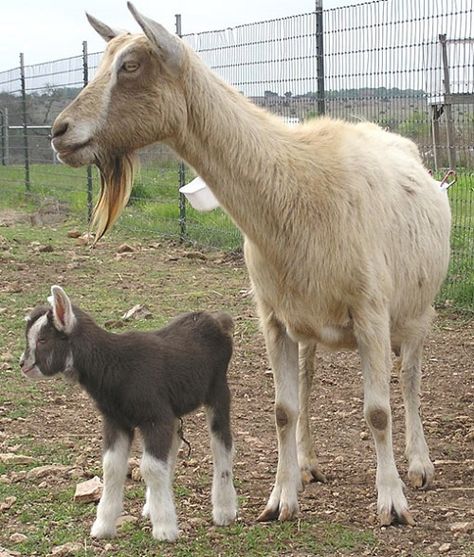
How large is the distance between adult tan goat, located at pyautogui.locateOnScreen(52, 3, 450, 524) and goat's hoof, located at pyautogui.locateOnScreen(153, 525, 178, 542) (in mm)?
617

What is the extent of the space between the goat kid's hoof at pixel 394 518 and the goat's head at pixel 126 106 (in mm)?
2079

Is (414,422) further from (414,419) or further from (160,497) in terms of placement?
(160,497)

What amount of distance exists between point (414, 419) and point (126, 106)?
252 centimetres

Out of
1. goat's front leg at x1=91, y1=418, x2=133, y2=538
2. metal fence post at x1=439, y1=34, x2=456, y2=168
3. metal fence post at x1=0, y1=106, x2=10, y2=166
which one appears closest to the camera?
goat's front leg at x1=91, y1=418, x2=133, y2=538

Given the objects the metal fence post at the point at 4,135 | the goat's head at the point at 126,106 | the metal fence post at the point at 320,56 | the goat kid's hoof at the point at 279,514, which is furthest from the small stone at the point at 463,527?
the metal fence post at the point at 4,135

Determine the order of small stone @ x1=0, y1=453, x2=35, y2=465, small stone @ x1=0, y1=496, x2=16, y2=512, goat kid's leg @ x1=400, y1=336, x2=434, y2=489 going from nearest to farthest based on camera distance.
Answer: small stone @ x1=0, y1=496, x2=16, y2=512 < goat kid's leg @ x1=400, y1=336, x2=434, y2=489 < small stone @ x1=0, y1=453, x2=35, y2=465

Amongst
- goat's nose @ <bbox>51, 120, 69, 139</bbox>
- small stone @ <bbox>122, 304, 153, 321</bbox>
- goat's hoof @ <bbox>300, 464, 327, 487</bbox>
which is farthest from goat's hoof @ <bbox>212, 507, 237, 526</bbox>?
small stone @ <bbox>122, 304, 153, 321</bbox>

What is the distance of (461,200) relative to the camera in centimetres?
1014

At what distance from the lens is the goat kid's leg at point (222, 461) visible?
208 inches

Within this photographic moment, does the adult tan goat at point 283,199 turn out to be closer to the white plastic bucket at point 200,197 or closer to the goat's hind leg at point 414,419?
the goat's hind leg at point 414,419

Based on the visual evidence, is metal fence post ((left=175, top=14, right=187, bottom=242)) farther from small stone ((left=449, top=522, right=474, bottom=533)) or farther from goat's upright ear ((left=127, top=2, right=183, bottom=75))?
small stone ((left=449, top=522, right=474, bottom=533))

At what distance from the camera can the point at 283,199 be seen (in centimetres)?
515

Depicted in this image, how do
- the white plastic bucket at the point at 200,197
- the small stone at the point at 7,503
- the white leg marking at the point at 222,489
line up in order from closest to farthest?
the white leg marking at the point at 222,489 → the small stone at the point at 7,503 → the white plastic bucket at the point at 200,197

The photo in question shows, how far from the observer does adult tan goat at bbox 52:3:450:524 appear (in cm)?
494
